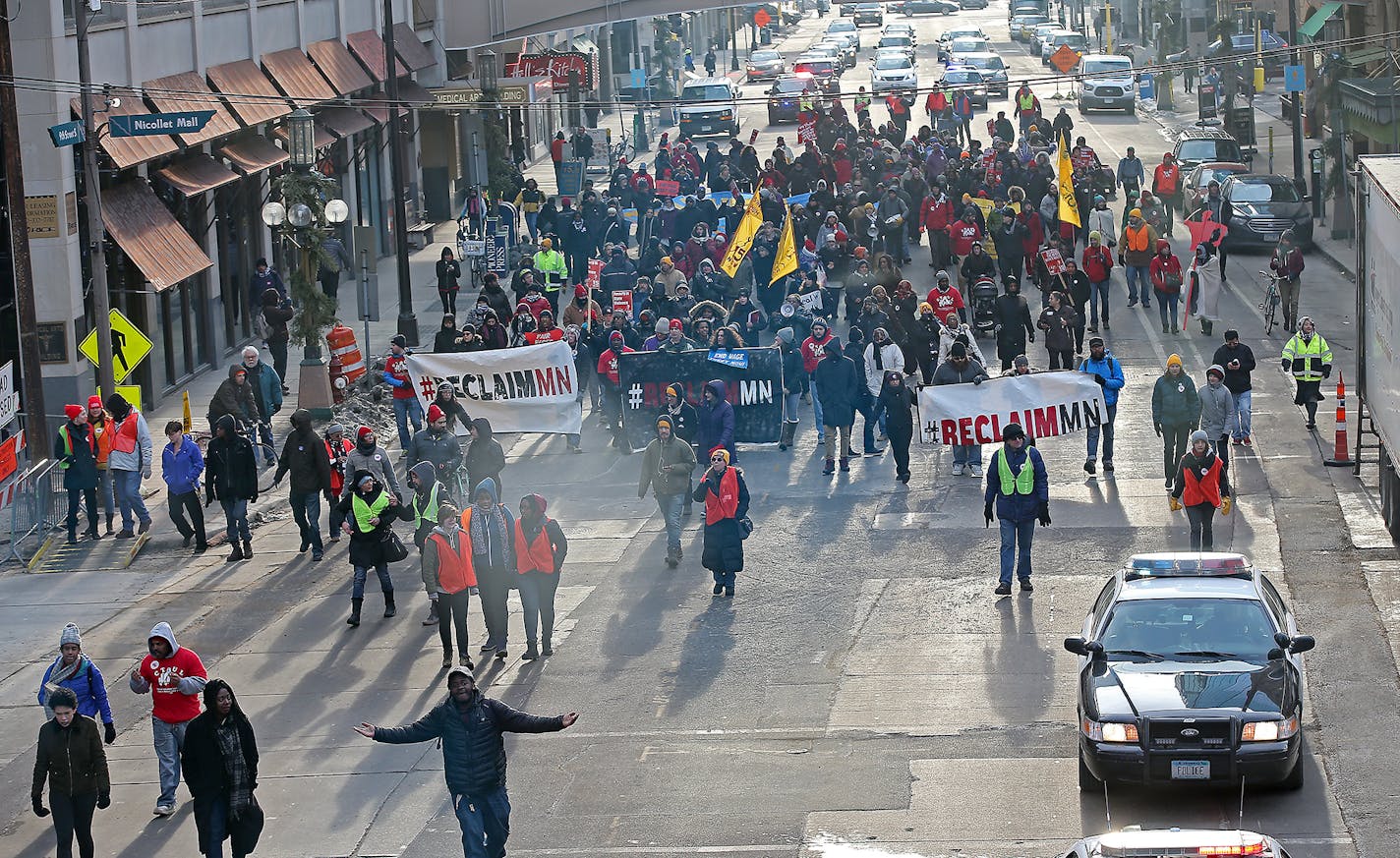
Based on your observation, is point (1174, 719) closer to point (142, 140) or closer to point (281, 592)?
point (281, 592)

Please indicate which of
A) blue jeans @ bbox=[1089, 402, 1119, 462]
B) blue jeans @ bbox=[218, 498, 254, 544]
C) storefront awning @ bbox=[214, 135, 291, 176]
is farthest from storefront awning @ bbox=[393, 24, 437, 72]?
blue jeans @ bbox=[1089, 402, 1119, 462]

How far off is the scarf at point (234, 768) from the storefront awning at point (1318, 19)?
153 feet

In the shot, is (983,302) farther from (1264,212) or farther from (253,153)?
(253,153)

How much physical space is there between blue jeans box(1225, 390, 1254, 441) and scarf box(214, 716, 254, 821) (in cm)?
1488

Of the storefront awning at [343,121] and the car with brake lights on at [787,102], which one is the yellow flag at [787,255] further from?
the car with brake lights on at [787,102]

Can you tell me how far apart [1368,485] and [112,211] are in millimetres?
16465

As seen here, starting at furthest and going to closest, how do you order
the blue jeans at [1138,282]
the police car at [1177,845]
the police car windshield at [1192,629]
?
the blue jeans at [1138,282] → the police car windshield at [1192,629] → the police car at [1177,845]

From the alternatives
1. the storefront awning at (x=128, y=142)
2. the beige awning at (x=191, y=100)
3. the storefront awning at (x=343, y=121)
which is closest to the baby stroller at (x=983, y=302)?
the beige awning at (x=191, y=100)

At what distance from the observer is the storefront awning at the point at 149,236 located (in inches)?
1088

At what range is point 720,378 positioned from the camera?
25.0 metres

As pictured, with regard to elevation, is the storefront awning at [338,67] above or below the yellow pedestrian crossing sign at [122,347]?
above

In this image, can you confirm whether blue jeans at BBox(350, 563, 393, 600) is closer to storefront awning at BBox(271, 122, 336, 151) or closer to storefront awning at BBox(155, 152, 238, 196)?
storefront awning at BBox(155, 152, 238, 196)

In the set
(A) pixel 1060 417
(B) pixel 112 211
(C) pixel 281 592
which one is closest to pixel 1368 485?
(A) pixel 1060 417

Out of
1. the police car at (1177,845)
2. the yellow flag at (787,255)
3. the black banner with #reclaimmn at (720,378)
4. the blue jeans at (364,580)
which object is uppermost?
the yellow flag at (787,255)
